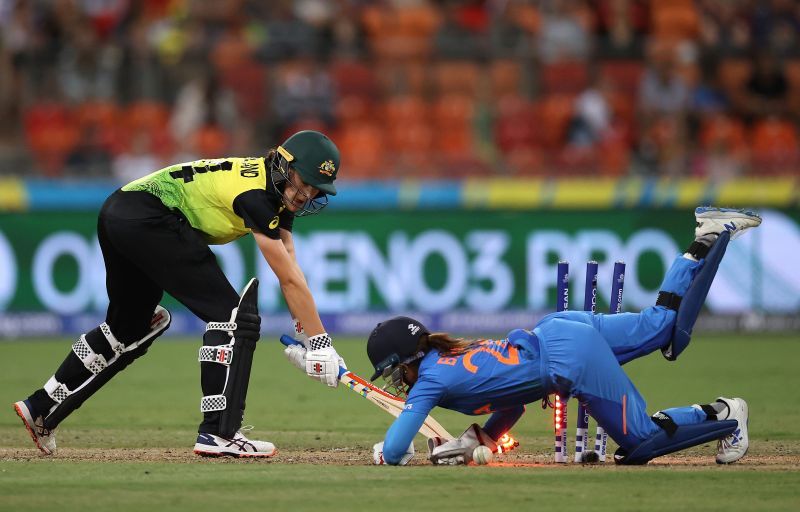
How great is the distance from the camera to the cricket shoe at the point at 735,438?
810 centimetres

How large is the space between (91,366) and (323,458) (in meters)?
1.76

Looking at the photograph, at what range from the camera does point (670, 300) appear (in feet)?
27.2

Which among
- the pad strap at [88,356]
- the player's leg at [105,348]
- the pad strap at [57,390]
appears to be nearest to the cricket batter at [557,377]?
the player's leg at [105,348]

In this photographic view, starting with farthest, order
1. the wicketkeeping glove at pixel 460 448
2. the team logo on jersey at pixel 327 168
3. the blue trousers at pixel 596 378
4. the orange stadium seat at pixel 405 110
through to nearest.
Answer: the orange stadium seat at pixel 405 110
the team logo on jersey at pixel 327 168
the wicketkeeping glove at pixel 460 448
the blue trousers at pixel 596 378

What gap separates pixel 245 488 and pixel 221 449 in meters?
1.31

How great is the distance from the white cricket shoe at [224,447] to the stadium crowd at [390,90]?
958 cm

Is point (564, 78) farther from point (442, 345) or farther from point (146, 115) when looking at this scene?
point (442, 345)

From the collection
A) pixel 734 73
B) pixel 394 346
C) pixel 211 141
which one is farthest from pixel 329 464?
pixel 734 73

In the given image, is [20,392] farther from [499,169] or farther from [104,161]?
[499,169]

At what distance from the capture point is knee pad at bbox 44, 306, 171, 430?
8859mm

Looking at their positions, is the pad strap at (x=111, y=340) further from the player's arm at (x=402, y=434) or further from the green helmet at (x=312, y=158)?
the player's arm at (x=402, y=434)

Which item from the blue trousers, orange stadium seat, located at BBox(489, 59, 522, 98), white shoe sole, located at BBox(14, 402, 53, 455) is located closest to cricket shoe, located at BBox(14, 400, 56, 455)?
white shoe sole, located at BBox(14, 402, 53, 455)

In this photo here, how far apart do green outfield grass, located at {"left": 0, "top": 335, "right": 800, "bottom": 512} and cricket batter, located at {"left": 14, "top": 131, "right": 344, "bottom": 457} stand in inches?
15.1

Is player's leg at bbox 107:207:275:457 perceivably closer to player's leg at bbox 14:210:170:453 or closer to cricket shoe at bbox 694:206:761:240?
player's leg at bbox 14:210:170:453
